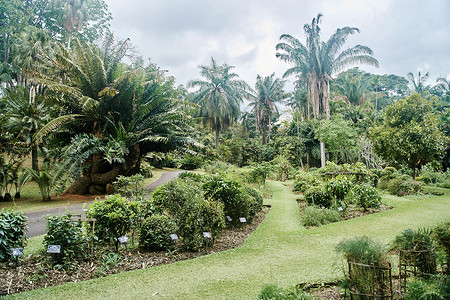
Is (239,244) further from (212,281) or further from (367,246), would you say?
(367,246)

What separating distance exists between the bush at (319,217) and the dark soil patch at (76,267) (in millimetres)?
2943

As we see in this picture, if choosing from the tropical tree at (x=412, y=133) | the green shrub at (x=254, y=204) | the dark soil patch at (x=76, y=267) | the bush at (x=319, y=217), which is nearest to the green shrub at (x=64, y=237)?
the dark soil patch at (x=76, y=267)

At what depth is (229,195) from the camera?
268 inches

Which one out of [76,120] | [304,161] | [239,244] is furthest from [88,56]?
[304,161]

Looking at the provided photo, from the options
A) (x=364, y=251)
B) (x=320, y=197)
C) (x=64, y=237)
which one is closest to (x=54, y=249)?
(x=64, y=237)

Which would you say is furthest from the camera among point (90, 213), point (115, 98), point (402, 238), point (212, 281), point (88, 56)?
point (115, 98)

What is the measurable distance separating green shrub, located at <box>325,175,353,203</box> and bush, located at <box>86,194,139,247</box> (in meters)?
6.29

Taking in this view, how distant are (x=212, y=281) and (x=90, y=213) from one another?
255cm

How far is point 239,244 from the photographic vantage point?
5.62m

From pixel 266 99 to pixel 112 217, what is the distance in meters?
32.8

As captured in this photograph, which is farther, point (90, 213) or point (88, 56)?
point (88, 56)

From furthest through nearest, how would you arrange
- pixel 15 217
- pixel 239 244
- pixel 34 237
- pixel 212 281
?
1. pixel 34 237
2. pixel 239 244
3. pixel 15 217
4. pixel 212 281

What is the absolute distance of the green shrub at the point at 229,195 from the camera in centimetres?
670

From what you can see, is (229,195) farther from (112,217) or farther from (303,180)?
(303,180)
